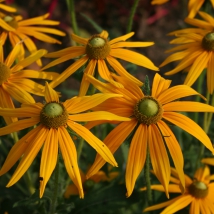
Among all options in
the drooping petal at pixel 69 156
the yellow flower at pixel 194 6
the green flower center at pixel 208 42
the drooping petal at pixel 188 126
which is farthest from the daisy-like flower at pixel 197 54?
the drooping petal at pixel 69 156

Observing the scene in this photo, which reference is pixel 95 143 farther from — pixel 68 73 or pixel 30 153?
pixel 68 73

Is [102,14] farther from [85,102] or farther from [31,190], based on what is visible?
[85,102]

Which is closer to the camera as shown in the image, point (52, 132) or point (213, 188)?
point (52, 132)

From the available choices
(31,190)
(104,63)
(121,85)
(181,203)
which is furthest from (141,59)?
(31,190)

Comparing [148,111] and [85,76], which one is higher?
[85,76]

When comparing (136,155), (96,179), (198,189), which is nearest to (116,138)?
(136,155)

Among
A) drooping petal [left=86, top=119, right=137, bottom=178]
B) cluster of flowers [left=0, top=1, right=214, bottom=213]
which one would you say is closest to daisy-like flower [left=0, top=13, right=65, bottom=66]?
cluster of flowers [left=0, top=1, right=214, bottom=213]
